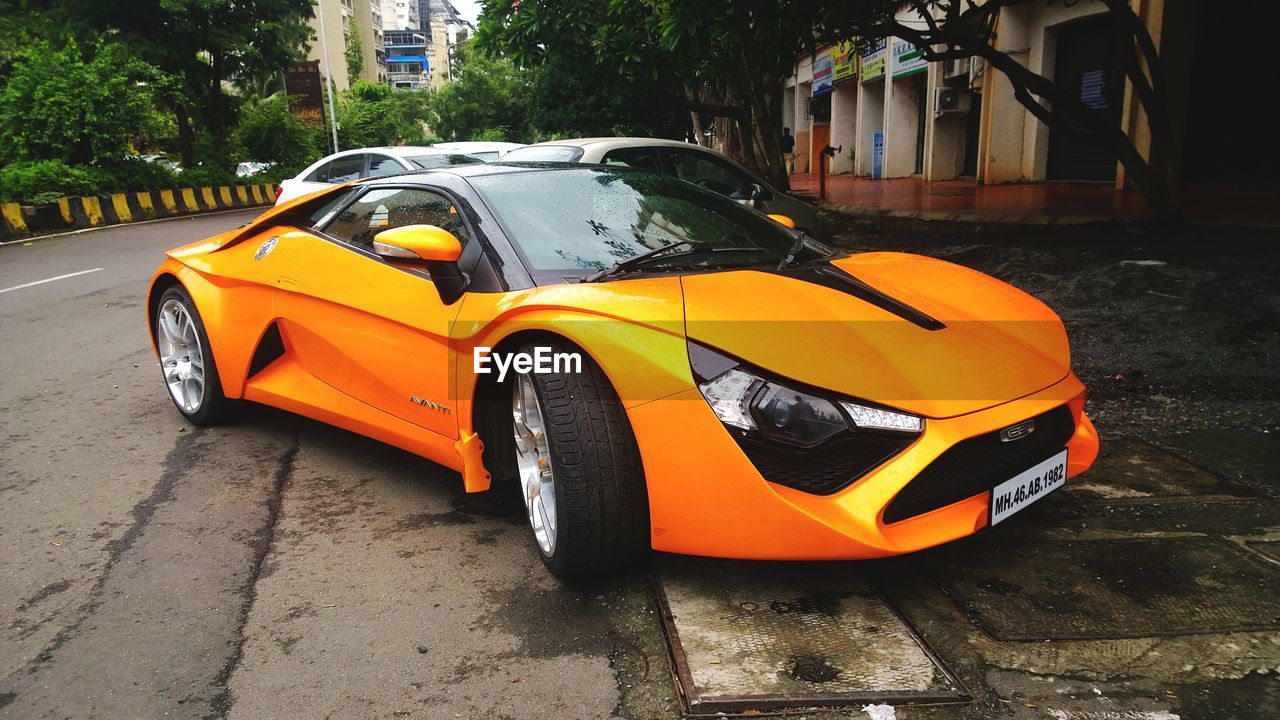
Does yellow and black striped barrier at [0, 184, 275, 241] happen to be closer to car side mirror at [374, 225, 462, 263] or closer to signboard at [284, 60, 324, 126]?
car side mirror at [374, 225, 462, 263]

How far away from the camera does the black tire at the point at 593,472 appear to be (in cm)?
262

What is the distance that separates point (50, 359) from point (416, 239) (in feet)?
15.5

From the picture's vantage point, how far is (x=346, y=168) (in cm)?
1102

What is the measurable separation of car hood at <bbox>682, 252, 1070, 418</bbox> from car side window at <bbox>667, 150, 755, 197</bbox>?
17.4ft

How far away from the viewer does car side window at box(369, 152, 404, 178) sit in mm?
10245

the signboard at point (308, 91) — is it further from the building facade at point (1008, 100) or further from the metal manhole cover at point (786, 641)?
the metal manhole cover at point (786, 641)

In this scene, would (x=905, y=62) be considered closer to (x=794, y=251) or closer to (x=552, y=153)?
(x=552, y=153)

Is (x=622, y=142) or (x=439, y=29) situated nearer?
(x=622, y=142)

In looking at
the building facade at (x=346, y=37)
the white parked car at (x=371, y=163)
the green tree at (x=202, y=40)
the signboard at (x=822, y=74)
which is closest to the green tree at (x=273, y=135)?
the green tree at (x=202, y=40)

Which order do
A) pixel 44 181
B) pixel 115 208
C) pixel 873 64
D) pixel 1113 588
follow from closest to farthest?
1. pixel 1113 588
2. pixel 44 181
3. pixel 115 208
4. pixel 873 64

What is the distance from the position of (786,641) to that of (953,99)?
20.5 metres

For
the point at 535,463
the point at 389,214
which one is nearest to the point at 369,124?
the point at 389,214

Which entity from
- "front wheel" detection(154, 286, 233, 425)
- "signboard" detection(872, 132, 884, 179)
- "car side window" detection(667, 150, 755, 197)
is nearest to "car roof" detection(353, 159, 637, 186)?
"front wheel" detection(154, 286, 233, 425)

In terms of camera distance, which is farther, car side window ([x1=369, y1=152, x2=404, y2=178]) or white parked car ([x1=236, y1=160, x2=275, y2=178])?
white parked car ([x1=236, y1=160, x2=275, y2=178])
